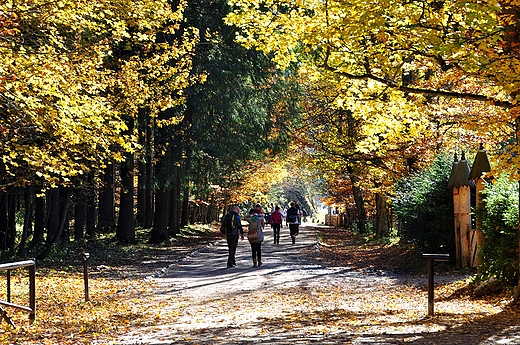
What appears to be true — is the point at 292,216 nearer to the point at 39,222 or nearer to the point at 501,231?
the point at 39,222

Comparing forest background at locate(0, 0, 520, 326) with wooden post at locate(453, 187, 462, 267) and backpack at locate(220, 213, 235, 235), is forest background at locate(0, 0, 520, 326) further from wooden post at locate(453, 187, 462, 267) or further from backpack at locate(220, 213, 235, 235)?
backpack at locate(220, 213, 235, 235)

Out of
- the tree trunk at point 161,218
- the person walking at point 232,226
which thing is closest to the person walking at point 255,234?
the person walking at point 232,226

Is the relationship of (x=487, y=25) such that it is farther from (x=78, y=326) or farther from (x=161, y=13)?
(x=161, y=13)

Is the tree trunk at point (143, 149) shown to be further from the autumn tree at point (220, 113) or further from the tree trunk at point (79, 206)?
the tree trunk at point (79, 206)

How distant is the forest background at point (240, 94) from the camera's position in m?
11.9

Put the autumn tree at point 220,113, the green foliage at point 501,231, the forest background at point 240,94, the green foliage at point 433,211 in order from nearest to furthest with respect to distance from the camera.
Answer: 1. the forest background at point 240,94
2. the green foliage at point 501,231
3. the green foliage at point 433,211
4. the autumn tree at point 220,113

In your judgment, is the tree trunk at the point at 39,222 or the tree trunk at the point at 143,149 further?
the tree trunk at the point at 39,222

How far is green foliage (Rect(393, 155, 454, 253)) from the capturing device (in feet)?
63.4

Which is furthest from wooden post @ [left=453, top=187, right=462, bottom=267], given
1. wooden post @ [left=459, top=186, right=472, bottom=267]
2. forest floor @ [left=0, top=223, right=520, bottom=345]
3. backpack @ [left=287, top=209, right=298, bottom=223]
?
backpack @ [left=287, top=209, right=298, bottom=223]

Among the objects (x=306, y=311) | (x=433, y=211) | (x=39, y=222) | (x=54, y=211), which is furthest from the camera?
(x=39, y=222)

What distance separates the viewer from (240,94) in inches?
1147

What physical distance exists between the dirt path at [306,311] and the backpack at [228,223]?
1.21 m

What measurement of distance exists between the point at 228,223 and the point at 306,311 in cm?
834

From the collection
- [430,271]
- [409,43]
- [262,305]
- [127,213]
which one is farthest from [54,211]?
[430,271]
